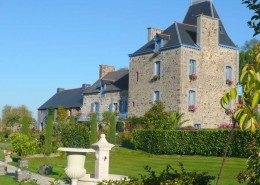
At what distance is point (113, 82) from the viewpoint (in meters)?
45.3

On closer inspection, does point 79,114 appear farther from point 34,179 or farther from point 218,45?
point 34,179

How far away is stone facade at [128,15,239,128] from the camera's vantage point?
35.6 metres

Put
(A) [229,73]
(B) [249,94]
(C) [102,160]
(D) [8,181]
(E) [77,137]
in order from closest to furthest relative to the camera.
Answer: (B) [249,94], (C) [102,160], (D) [8,181], (E) [77,137], (A) [229,73]

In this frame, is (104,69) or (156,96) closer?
(156,96)

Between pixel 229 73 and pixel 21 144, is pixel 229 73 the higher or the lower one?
the higher one

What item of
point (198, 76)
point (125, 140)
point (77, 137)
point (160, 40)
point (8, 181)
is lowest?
point (8, 181)

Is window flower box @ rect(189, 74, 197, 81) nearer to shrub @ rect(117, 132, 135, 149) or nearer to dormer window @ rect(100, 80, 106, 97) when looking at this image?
shrub @ rect(117, 132, 135, 149)

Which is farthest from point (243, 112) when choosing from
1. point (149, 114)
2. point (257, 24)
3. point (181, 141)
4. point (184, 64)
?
point (184, 64)

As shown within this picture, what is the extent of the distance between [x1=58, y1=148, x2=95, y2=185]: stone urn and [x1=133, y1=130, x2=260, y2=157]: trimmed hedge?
12600 mm

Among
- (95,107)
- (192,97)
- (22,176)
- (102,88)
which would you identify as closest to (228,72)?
(192,97)

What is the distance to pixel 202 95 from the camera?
120ft

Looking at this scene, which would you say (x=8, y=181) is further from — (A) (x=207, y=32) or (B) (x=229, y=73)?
(B) (x=229, y=73)

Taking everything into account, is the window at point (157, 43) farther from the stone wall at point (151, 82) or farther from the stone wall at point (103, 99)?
the stone wall at point (103, 99)

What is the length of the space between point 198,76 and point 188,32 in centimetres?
390
